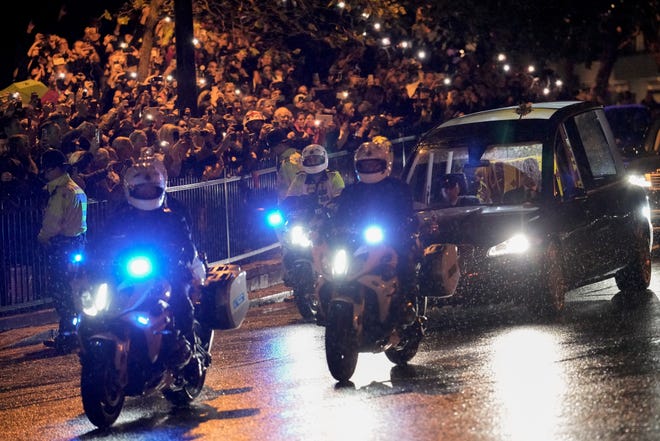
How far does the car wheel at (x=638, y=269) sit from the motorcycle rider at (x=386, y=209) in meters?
4.09

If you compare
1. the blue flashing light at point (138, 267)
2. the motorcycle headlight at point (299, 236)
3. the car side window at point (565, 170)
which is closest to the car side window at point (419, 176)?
the motorcycle headlight at point (299, 236)

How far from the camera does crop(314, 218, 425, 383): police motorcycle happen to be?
967cm

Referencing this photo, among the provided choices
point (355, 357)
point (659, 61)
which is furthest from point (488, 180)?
point (659, 61)

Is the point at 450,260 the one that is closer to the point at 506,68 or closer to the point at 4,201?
the point at 4,201

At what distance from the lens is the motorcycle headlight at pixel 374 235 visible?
33.1 ft

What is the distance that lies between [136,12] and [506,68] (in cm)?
716

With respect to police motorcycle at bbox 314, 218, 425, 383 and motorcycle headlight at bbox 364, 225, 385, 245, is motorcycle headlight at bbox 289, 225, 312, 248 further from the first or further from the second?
motorcycle headlight at bbox 364, 225, 385, 245

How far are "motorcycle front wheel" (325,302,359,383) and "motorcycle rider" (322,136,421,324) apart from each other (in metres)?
0.48

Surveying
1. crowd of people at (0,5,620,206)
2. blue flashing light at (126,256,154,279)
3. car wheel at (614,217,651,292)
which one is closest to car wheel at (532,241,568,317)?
car wheel at (614,217,651,292)

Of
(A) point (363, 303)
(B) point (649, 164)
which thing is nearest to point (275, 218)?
(A) point (363, 303)

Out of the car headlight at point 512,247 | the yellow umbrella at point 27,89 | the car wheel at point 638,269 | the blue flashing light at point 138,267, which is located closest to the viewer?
the blue flashing light at point 138,267

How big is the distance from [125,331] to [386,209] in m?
2.35

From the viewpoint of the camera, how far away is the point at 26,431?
9.03 m

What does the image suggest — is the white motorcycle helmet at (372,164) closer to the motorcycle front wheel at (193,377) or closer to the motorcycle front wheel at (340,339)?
the motorcycle front wheel at (340,339)
